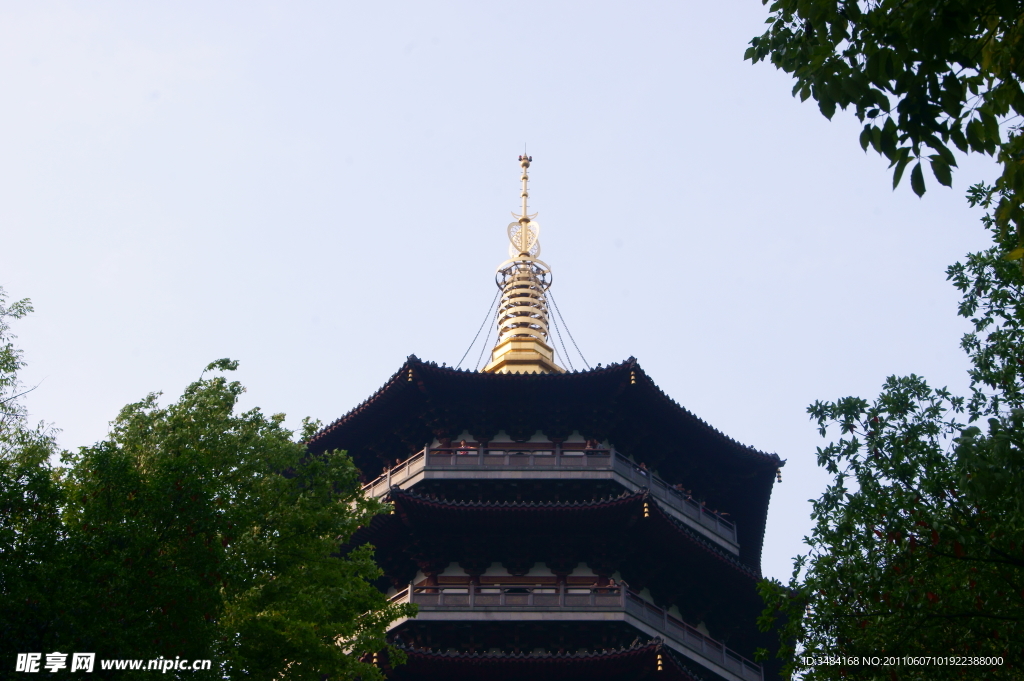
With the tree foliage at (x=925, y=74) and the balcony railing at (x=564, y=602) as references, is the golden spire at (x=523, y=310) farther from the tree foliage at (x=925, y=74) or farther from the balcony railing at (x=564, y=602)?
the tree foliage at (x=925, y=74)

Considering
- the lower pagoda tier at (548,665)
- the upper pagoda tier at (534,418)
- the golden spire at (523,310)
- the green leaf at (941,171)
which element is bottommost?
the lower pagoda tier at (548,665)

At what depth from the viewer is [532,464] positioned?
1017 inches

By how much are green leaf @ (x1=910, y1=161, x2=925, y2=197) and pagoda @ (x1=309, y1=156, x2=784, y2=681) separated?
15576 mm

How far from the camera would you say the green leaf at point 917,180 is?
831 centimetres

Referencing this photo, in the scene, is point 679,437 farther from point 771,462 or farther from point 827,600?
point 827,600

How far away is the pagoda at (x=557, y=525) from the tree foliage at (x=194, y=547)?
5.47 metres

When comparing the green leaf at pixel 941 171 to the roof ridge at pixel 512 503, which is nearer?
the green leaf at pixel 941 171

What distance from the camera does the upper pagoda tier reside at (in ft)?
88.2

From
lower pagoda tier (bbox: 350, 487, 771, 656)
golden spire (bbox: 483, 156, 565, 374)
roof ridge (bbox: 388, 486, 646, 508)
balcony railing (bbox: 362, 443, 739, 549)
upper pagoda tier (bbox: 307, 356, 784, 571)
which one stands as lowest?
lower pagoda tier (bbox: 350, 487, 771, 656)

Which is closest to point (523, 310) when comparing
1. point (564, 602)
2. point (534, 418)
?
point (534, 418)

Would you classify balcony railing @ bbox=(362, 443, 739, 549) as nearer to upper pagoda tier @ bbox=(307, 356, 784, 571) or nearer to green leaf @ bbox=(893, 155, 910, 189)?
upper pagoda tier @ bbox=(307, 356, 784, 571)

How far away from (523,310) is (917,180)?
23997 millimetres

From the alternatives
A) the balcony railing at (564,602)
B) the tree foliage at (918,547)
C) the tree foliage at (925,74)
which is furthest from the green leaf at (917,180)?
the balcony railing at (564,602)

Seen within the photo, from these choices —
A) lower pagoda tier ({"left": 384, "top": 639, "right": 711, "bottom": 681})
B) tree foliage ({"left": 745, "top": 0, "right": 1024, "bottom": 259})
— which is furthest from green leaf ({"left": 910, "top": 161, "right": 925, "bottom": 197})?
lower pagoda tier ({"left": 384, "top": 639, "right": 711, "bottom": 681})
